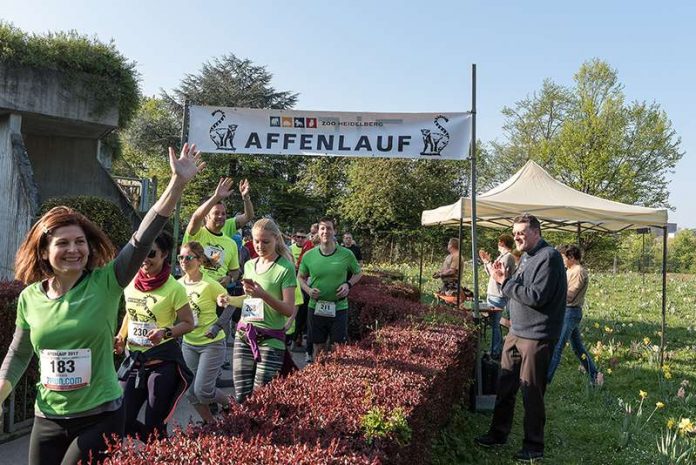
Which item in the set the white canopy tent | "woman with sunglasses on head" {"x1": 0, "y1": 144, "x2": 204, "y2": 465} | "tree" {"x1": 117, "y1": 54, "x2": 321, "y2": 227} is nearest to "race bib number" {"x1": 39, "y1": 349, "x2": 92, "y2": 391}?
"woman with sunglasses on head" {"x1": 0, "y1": 144, "x2": 204, "y2": 465}

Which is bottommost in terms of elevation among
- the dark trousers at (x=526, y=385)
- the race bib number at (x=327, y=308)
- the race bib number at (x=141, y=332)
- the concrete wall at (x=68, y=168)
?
the dark trousers at (x=526, y=385)

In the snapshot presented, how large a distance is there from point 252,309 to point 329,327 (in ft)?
7.18

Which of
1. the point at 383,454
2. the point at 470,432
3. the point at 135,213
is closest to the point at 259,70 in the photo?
the point at 135,213

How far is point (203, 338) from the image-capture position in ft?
14.2

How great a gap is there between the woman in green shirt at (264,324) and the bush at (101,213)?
920cm

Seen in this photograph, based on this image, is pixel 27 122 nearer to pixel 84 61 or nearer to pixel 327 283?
pixel 84 61

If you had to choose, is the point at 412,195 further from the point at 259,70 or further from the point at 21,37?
the point at 21,37

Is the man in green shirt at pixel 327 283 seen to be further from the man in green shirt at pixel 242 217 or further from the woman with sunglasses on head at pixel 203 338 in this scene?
the woman with sunglasses on head at pixel 203 338

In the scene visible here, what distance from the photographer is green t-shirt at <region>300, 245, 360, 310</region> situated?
6148mm

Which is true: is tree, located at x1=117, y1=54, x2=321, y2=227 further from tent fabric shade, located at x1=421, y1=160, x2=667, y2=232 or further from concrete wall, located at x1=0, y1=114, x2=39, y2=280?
tent fabric shade, located at x1=421, y1=160, x2=667, y2=232

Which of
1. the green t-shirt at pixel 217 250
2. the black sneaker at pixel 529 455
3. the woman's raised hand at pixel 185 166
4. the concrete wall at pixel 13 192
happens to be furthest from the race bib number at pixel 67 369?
the concrete wall at pixel 13 192

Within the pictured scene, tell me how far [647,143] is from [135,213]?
3006 centimetres

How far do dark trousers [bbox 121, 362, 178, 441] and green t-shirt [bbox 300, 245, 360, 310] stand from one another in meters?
2.69

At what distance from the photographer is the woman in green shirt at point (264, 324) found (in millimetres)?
4195
